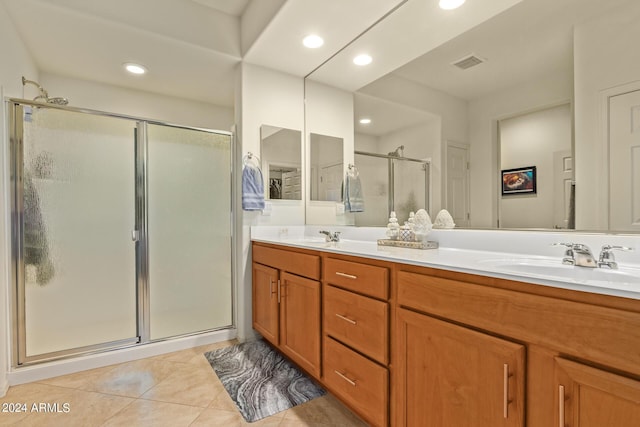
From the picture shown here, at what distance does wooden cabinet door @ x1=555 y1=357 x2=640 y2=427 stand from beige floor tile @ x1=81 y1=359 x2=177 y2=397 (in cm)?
193

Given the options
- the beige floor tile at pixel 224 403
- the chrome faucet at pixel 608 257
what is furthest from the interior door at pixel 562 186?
the beige floor tile at pixel 224 403

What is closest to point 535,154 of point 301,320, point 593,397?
point 593,397

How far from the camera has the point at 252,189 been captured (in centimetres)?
235

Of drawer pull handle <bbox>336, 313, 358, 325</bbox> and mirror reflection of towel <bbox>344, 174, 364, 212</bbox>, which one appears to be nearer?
drawer pull handle <bbox>336, 313, 358, 325</bbox>

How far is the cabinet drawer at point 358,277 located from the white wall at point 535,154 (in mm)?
688

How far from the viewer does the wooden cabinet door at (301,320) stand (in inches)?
61.1

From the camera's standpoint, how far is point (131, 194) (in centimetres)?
225

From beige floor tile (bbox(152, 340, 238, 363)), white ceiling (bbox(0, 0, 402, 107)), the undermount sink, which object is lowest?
beige floor tile (bbox(152, 340, 238, 363))

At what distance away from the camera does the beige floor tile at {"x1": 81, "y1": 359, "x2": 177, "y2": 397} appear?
5.58ft

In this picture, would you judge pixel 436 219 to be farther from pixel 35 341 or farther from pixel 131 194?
pixel 35 341

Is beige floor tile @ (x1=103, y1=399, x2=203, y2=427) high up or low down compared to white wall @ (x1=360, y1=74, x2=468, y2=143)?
down

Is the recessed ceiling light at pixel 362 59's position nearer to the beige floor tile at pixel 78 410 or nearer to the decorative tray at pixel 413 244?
the decorative tray at pixel 413 244

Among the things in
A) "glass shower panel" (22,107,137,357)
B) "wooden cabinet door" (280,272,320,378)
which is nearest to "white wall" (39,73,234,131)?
"glass shower panel" (22,107,137,357)

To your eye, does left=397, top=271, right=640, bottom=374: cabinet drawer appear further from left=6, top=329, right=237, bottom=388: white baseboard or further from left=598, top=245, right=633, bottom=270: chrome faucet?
left=6, top=329, right=237, bottom=388: white baseboard
